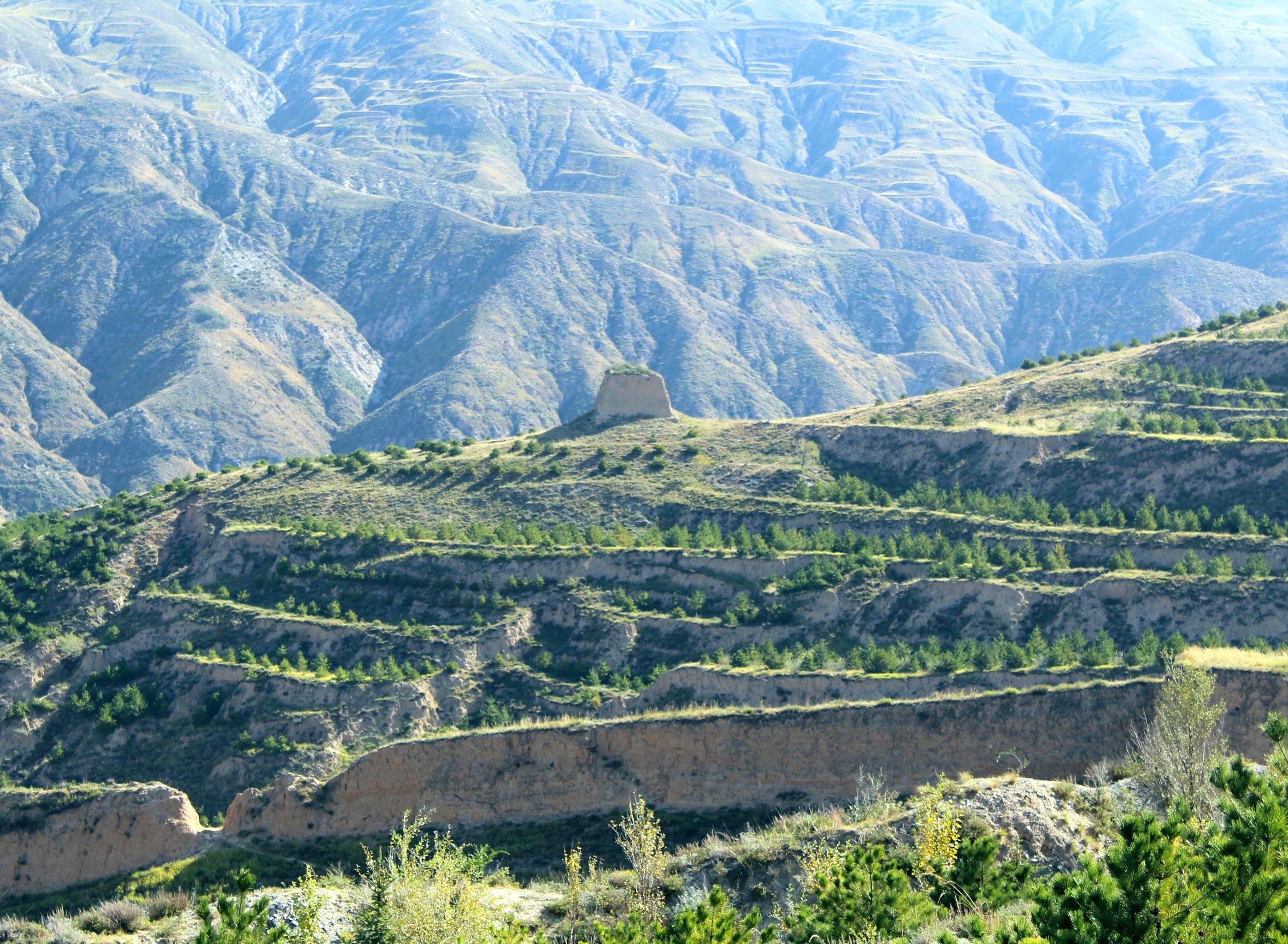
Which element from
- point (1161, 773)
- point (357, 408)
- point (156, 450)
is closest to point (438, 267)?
point (357, 408)

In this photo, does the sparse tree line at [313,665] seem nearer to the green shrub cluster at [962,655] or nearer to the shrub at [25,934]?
the green shrub cluster at [962,655]

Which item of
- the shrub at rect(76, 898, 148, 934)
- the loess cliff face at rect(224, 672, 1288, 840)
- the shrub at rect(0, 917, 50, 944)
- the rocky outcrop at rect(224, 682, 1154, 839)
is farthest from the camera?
the rocky outcrop at rect(224, 682, 1154, 839)

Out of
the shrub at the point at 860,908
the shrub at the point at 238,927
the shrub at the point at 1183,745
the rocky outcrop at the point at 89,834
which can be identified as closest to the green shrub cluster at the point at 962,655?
the shrub at the point at 1183,745

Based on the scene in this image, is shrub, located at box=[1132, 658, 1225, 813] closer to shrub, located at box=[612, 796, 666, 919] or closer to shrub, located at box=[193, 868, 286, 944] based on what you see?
shrub, located at box=[612, 796, 666, 919]

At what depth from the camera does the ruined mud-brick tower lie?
273 ft

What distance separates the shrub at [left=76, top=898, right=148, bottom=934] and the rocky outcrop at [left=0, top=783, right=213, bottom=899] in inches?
436

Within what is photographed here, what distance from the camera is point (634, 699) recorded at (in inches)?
2219

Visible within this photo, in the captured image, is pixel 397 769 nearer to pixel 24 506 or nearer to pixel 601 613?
pixel 601 613

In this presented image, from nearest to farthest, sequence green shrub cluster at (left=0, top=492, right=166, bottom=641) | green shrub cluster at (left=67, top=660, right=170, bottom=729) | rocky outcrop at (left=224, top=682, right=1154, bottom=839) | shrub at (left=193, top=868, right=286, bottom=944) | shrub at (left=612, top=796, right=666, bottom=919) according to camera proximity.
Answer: shrub at (left=193, top=868, right=286, bottom=944) → shrub at (left=612, top=796, right=666, bottom=919) → rocky outcrop at (left=224, top=682, right=1154, bottom=839) → green shrub cluster at (left=67, top=660, right=170, bottom=729) → green shrub cluster at (left=0, top=492, right=166, bottom=641)

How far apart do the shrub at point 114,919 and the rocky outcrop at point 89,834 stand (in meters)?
11.1

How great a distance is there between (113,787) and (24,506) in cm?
8948

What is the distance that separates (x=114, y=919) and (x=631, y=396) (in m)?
51.5

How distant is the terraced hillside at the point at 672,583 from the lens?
54781 mm

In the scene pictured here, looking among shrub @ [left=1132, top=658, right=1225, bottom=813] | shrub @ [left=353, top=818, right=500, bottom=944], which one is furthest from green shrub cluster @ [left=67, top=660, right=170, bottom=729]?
shrub @ [left=1132, top=658, right=1225, bottom=813]
